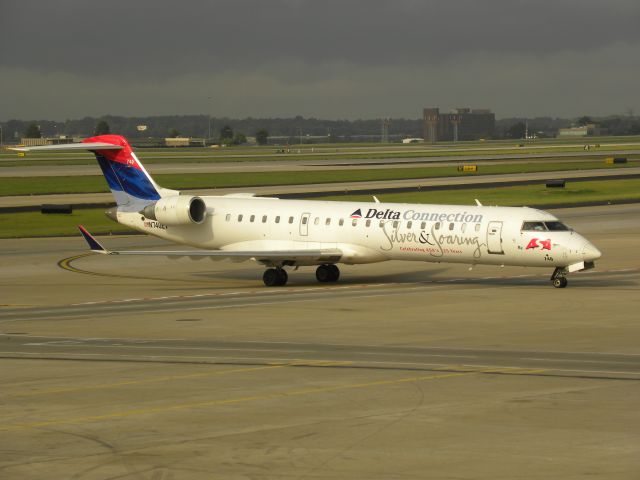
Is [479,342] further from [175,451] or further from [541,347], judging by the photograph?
[175,451]

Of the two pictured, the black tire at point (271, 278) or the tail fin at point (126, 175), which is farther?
the tail fin at point (126, 175)

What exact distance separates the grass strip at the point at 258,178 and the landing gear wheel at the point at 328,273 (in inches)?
1939

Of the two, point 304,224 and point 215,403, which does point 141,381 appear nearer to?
point 215,403

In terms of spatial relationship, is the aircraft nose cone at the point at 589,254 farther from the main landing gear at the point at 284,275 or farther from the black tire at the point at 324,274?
the black tire at the point at 324,274

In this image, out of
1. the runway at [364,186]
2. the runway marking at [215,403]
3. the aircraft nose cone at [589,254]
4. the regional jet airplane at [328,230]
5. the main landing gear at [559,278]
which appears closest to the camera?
the runway marking at [215,403]

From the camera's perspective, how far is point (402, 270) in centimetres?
4588

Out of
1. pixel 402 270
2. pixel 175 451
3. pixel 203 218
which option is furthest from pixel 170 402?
pixel 402 270

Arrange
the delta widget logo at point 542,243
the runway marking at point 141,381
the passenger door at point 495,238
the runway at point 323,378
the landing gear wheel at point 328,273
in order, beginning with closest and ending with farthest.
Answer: the runway at point 323,378
the runway marking at point 141,381
the delta widget logo at point 542,243
the passenger door at point 495,238
the landing gear wheel at point 328,273

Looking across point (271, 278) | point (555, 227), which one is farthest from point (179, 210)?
point (555, 227)

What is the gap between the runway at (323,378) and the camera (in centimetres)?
1628

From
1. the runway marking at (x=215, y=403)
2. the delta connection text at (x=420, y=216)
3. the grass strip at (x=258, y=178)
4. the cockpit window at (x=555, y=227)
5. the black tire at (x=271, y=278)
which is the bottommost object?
the grass strip at (x=258, y=178)

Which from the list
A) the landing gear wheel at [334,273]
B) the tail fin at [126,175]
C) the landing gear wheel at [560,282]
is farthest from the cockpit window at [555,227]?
the tail fin at [126,175]

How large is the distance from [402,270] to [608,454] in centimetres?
2967

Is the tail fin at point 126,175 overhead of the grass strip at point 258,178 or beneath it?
overhead
